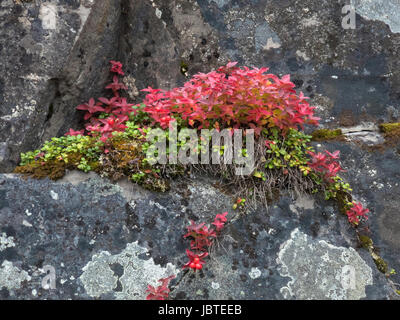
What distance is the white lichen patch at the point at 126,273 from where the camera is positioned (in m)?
3.35

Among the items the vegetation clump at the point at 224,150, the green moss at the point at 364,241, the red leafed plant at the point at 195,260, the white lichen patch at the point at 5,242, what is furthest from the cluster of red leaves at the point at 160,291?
the green moss at the point at 364,241

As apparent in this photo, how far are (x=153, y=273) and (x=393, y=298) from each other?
180 cm

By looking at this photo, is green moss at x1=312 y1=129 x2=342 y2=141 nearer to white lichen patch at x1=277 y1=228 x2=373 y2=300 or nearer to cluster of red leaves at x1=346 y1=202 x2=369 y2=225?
cluster of red leaves at x1=346 y1=202 x2=369 y2=225

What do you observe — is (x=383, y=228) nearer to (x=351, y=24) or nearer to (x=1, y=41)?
(x=351, y=24)

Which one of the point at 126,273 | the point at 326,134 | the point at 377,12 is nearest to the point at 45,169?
the point at 126,273

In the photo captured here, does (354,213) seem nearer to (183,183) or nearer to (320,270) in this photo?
(320,270)

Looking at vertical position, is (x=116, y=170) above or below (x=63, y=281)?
above

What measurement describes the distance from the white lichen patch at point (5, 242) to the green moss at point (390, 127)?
3.39 metres

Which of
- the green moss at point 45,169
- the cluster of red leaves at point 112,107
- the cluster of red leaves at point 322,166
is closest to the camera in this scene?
the green moss at point 45,169

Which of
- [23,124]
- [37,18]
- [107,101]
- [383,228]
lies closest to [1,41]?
[37,18]

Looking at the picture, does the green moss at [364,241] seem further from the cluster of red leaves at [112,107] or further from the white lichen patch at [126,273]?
the cluster of red leaves at [112,107]

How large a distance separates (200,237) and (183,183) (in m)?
0.45

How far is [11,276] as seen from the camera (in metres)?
3.29

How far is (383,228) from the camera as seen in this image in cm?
420
